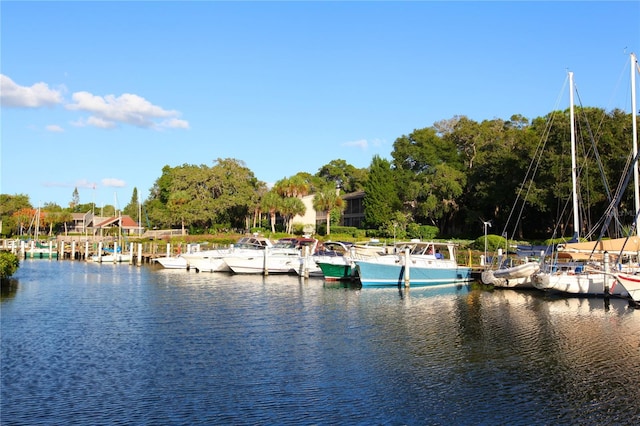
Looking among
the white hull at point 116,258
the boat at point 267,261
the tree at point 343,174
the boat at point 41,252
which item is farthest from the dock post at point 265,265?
the tree at point 343,174

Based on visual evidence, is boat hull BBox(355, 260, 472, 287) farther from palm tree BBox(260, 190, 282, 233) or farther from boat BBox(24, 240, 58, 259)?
boat BBox(24, 240, 58, 259)

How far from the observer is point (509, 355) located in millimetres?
22938

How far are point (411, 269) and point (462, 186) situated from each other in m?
42.7

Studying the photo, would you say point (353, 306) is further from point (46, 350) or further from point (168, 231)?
point (168, 231)

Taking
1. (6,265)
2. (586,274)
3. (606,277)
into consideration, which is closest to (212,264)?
(6,265)

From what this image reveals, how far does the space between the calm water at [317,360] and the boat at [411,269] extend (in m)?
5.12

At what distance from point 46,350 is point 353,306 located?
16932 millimetres

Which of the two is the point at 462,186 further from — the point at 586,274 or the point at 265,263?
the point at 586,274

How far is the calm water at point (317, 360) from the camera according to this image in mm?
16688

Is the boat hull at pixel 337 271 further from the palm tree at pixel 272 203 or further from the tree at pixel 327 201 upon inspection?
the palm tree at pixel 272 203

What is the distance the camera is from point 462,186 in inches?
3317

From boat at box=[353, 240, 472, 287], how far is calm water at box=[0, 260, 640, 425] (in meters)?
5.12

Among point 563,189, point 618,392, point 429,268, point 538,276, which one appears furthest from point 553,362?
point 563,189

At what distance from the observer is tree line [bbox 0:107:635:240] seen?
6075cm
